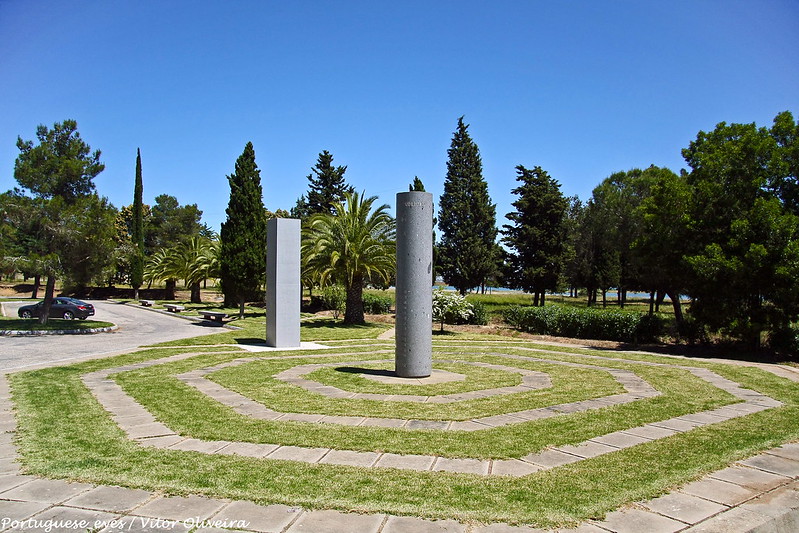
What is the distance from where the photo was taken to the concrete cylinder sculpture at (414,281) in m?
9.41

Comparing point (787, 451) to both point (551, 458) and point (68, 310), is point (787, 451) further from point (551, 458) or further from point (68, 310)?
point (68, 310)

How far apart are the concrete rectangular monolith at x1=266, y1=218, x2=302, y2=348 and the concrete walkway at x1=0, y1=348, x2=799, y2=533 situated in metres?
10.1

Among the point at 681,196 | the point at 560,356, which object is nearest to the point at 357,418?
the point at 560,356

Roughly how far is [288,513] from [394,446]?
173cm

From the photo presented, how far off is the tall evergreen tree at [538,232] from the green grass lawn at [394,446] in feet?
88.8

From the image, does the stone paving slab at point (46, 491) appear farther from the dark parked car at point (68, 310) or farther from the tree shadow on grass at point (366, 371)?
the dark parked car at point (68, 310)

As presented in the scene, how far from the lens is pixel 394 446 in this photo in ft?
17.4

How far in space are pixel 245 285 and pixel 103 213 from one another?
764 cm

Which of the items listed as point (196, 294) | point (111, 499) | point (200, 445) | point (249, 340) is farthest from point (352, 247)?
point (196, 294)

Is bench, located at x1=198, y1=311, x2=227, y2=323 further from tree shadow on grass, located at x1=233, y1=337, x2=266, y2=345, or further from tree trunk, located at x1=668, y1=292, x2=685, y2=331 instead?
tree trunk, located at x1=668, y1=292, x2=685, y2=331

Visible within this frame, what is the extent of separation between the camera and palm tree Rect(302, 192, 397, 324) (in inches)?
832

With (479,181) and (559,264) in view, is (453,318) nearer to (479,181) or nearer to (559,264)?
→ (559,264)

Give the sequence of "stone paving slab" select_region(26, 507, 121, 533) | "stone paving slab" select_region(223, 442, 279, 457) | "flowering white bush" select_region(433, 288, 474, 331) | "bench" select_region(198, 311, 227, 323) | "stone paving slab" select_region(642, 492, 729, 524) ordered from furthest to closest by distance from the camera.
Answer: "bench" select_region(198, 311, 227, 323), "flowering white bush" select_region(433, 288, 474, 331), "stone paving slab" select_region(223, 442, 279, 457), "stone paving slab" select_region(642, 492, 729, 524), "stone paving slab" select_region(26, 507, 121, 533)

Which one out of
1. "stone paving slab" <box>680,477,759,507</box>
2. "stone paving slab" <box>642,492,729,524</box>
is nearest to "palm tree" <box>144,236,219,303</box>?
"stone paving slab" <box>680,477,759,507</box>
